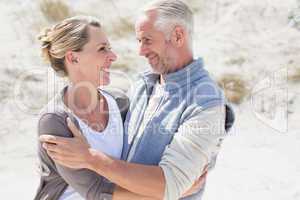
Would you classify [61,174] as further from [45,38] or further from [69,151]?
[45,38]

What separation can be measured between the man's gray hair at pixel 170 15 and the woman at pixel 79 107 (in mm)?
210

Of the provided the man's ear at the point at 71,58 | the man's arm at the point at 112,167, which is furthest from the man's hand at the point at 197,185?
the man's ear at the point at 71,58

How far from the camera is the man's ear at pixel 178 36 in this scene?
150 centimetres

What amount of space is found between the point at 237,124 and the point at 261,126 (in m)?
0.23

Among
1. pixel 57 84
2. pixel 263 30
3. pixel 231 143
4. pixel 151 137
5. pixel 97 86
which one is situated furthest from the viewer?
pixel 263 30

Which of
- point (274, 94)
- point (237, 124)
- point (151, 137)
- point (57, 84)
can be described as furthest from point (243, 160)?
point (151, 137)

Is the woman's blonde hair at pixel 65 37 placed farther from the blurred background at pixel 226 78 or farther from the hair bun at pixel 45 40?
the blurred background at pixel 226 78

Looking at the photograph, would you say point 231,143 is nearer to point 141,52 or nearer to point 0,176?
point 0,176

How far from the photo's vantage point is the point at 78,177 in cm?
146

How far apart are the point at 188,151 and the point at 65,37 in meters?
0.48

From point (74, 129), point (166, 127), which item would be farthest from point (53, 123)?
point (166, 127)

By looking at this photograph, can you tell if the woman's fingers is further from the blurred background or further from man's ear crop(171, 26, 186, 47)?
the blurred background

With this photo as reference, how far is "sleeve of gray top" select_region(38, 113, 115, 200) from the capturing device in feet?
4.75

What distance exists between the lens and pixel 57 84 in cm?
531
